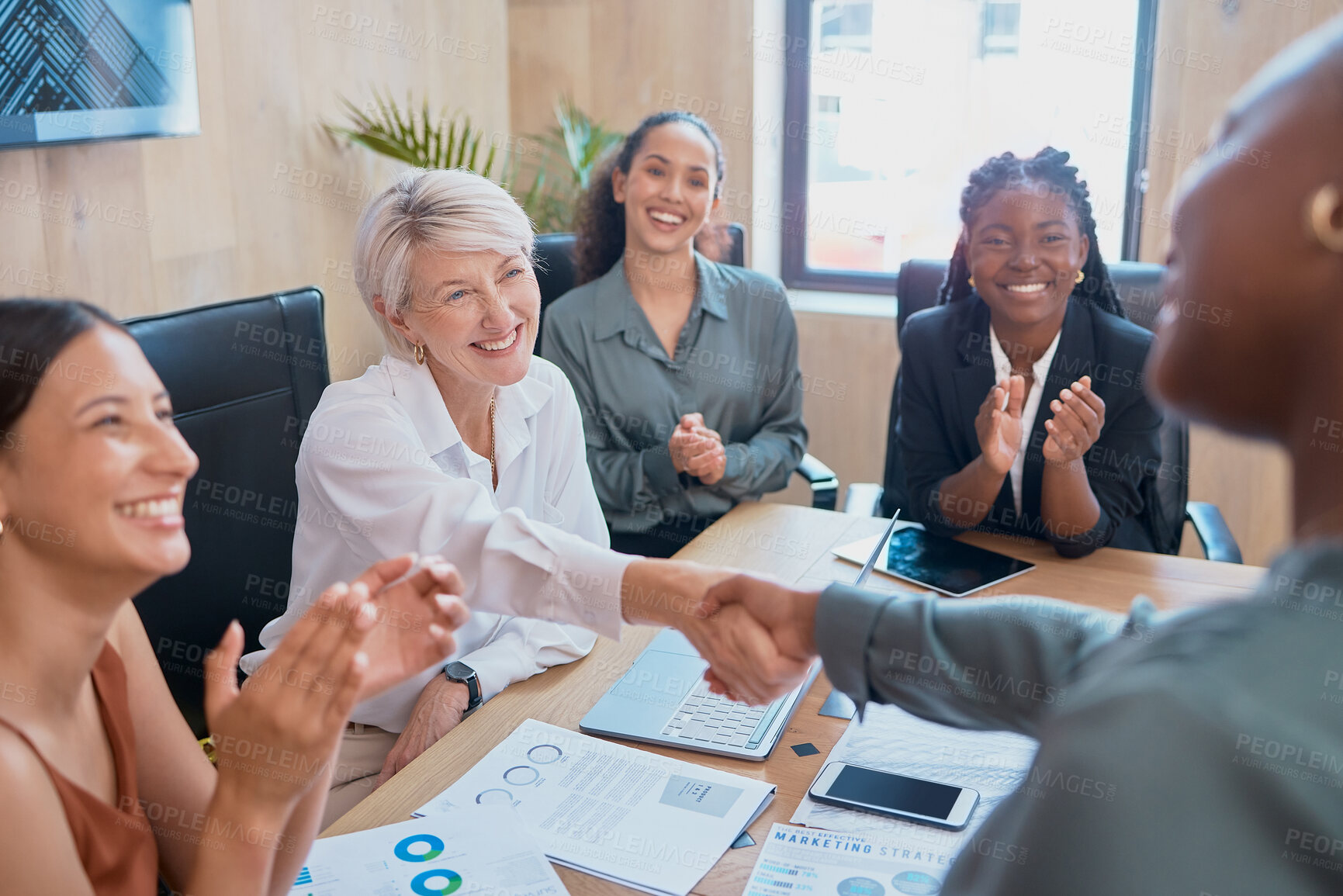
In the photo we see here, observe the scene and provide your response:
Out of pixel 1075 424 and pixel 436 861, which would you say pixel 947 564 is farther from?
pixel 436 861

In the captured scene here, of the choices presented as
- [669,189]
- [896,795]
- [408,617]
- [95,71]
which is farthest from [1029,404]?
[95,71]

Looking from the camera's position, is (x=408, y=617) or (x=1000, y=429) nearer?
(x=408, y=617)

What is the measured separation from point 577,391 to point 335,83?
4.30 feet

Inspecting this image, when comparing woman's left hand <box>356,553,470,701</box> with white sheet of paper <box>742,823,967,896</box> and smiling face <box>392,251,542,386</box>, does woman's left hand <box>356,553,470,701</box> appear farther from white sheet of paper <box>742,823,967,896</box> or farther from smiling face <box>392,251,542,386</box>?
smiling face <box>392,251,542,386</box>

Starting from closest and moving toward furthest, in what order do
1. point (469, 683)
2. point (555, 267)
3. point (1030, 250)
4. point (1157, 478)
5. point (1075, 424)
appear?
point (469, 683), point (1075, 424), point (1030, 250), point (1157, 478), point (555, 267)

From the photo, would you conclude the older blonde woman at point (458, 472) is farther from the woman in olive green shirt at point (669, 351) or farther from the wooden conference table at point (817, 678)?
the woman in olive green shirt at point (669, 351)

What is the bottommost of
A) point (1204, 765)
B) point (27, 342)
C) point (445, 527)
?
point (445, 527)

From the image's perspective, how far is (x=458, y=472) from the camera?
1815 mm

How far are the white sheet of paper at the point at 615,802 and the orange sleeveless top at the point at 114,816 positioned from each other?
0.29 m

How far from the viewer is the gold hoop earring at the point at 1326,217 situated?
1.87 feet

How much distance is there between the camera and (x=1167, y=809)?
0.58 metres

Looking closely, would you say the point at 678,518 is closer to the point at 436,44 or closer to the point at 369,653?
the point at 369,653

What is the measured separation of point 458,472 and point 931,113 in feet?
8.40

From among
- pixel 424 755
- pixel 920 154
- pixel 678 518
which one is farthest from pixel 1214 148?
pixel 920 154
